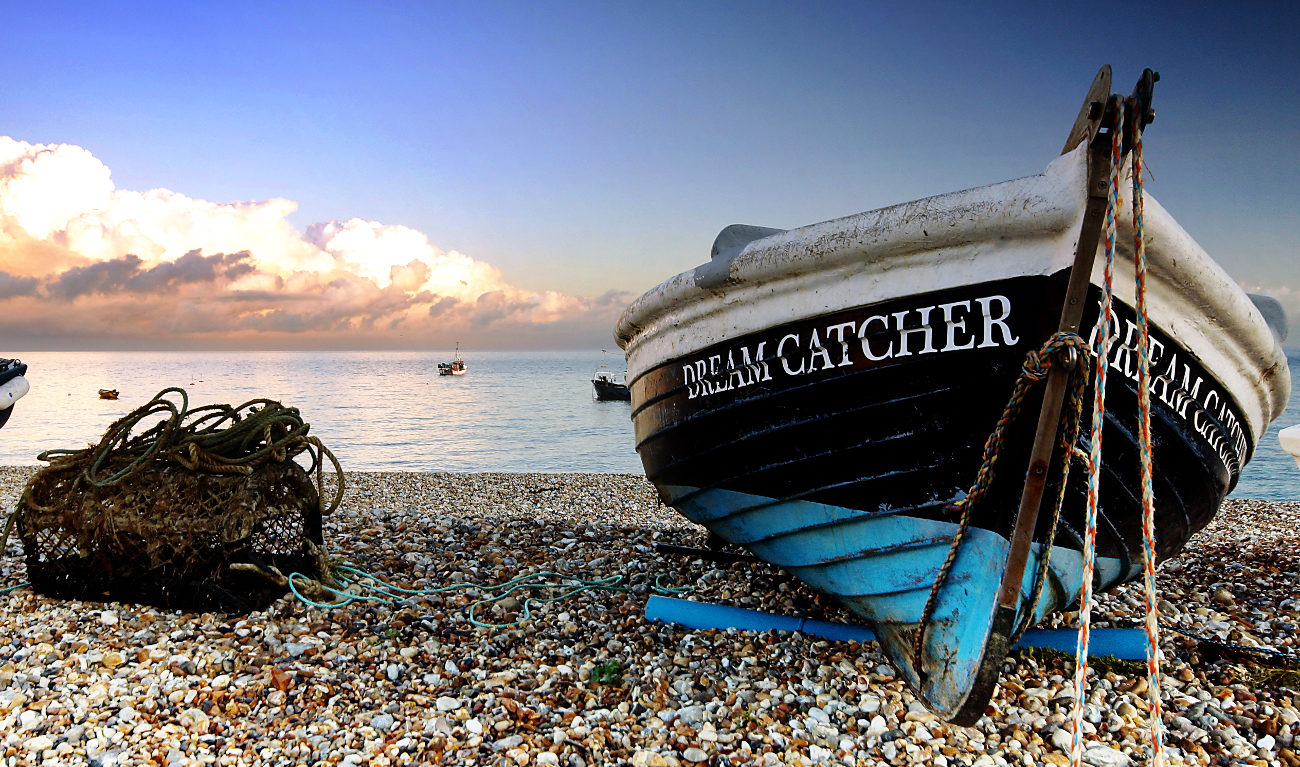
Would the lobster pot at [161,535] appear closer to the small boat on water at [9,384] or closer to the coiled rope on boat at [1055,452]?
the coiled rope on boat at [1055,452]

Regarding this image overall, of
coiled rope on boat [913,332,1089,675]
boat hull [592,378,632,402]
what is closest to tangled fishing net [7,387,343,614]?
coiled rope on boat [913,332,1089,675]

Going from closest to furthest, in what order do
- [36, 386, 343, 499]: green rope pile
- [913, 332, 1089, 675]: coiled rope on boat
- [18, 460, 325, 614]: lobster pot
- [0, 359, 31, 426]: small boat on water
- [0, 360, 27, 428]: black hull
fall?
[913, 332, 1089, 675]: coiled rope on boat → [18, 460, 325, 614]: lobster pot → [36, 386, 343, 499]: green rope pile → [0, 359, 31, 426]: small boat on water → [0, 360, 27, 428]: black hull

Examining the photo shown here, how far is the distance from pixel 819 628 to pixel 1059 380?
189cm

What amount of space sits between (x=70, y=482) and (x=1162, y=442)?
5580 mm

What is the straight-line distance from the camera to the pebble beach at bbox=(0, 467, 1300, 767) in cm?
293

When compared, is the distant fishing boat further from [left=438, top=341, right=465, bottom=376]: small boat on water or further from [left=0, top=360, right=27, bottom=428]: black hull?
[left=438, top=341, right=465, bottom=376]: small boat on water

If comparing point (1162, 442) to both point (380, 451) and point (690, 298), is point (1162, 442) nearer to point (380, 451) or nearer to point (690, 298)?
point (690, 298)

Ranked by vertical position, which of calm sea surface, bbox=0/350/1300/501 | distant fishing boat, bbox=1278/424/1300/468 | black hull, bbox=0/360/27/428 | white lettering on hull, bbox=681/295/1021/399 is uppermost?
white lettering on hull, bbox=681/295/1021/399

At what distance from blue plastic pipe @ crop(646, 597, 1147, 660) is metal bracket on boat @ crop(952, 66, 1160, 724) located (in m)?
1.02

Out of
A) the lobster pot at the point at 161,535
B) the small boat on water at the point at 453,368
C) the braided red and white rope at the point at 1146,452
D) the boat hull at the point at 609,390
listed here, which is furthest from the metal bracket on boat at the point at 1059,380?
the small boat on water at the point at 453,368

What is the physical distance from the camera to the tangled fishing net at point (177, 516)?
4250 millimetres

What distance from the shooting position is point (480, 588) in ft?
15.9

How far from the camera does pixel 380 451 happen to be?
2241 cm

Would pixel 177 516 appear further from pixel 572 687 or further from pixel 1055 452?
pixel 1055 452
